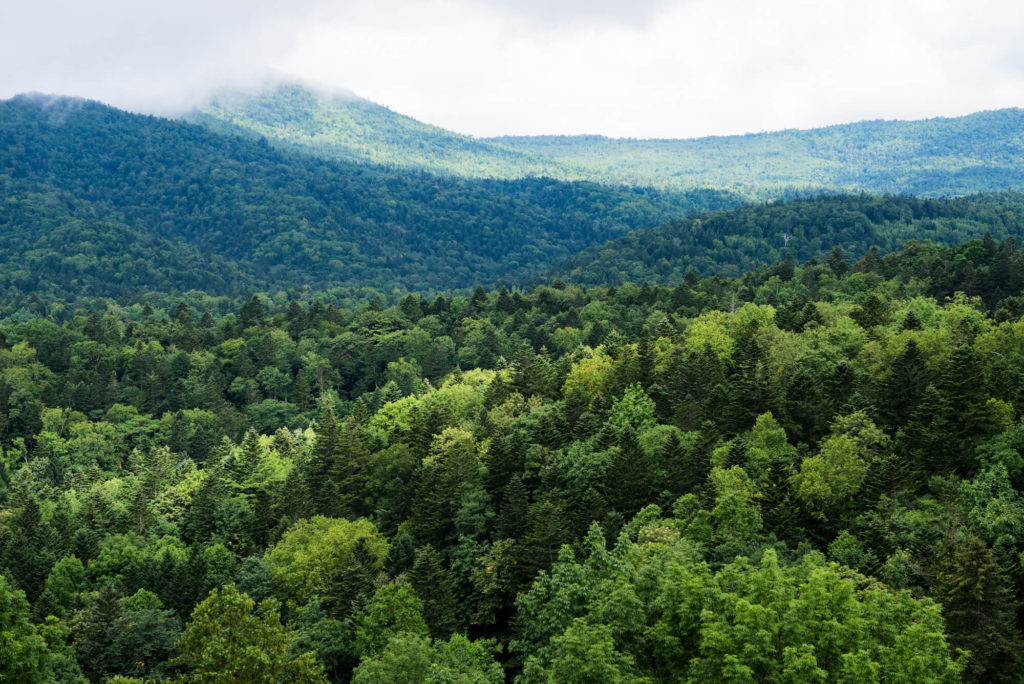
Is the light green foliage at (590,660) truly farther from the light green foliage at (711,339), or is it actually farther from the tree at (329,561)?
the light green foliage at (711,339)

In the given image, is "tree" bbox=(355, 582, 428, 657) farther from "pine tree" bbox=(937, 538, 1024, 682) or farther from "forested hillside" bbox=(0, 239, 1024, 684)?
"pine tree" bbox=(937, 538, 1024, 682)

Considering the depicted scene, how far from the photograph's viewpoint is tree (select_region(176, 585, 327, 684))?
51281 millimetres

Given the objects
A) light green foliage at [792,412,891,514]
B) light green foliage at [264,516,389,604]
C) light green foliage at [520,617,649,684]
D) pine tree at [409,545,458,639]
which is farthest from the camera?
light green foliage at [264,516,389,604]

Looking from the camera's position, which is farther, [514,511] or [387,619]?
[514,511]

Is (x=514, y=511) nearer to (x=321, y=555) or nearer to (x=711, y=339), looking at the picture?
(x=321, y=555)

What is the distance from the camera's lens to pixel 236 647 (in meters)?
51.9

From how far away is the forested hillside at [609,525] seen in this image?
51906mm

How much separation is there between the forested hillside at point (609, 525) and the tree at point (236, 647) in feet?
0.44

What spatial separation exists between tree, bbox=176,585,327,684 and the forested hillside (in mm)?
135

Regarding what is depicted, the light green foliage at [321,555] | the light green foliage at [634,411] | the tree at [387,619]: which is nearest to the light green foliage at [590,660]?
the tree at [387,619]

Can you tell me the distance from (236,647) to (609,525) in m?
30.5

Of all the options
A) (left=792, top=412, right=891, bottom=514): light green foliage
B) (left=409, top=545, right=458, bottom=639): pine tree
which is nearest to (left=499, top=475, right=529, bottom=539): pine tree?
(left=409, top=545, right=458, bottom=639): pine tree

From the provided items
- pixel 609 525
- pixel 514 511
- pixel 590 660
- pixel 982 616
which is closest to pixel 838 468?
pixel 609 525

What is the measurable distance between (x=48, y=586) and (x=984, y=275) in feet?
376
